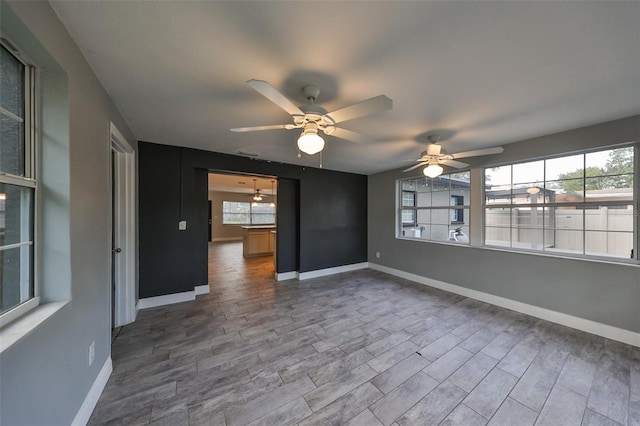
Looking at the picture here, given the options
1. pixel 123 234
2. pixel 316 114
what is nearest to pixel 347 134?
pixel 316 114

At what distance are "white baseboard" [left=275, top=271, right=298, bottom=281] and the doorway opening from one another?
1.33 feet

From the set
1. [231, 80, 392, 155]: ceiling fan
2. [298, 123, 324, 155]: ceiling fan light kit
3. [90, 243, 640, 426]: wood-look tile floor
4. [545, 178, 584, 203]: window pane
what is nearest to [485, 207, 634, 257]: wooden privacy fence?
[545, 178, 584, 203]: window pane

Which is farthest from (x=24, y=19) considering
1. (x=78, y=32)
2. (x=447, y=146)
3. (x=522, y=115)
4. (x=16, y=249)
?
(x=447, y=146)

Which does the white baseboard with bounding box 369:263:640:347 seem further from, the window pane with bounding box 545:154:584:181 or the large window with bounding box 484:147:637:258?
the window pane with bounding box 545:154:584:181

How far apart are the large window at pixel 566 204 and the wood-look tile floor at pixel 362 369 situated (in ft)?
3.56

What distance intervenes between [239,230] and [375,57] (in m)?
10.6

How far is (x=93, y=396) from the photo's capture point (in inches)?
61.8

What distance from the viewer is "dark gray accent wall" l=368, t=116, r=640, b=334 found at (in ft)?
7.91

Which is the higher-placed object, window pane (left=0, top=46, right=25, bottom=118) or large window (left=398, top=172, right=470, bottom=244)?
window pane (left=0, top=46, right=25, bottom=118)

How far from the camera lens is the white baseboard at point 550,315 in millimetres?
2402

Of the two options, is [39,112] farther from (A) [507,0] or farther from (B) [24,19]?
(A) [507,0]

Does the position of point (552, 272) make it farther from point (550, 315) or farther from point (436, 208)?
point (436, 208)

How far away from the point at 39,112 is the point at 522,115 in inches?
150

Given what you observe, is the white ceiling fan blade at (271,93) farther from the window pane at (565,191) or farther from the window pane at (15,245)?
the window pane at (565,191)
